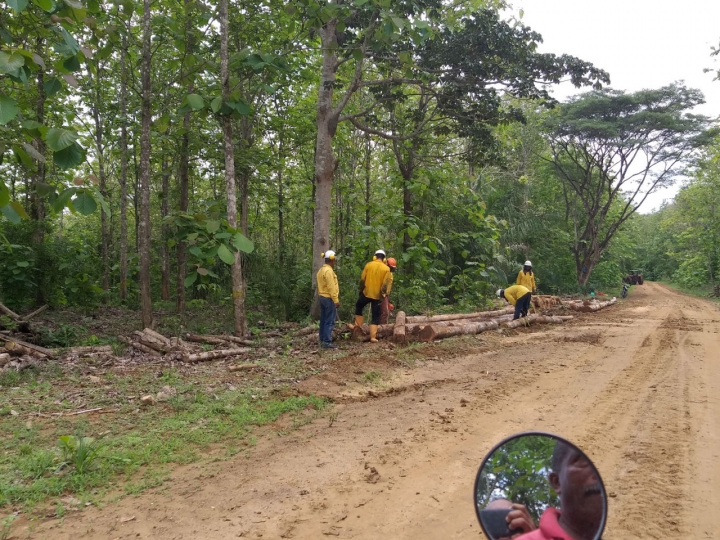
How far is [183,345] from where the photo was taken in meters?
9.58

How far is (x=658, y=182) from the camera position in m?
29.1

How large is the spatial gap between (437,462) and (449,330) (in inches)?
264

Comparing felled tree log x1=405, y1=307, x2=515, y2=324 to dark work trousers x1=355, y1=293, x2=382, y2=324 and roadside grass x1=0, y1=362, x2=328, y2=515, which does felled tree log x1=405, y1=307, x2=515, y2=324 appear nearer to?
dark work trousers x1=355, y1=293, x2=382, y2=324

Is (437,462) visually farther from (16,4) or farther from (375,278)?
(375,278)

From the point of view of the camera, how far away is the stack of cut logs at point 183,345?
29.6ft

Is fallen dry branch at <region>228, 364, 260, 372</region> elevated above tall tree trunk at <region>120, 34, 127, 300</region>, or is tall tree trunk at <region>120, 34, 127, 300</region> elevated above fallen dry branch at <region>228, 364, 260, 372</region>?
tall tree trunk at <region>120, 34, 127, 300</region>

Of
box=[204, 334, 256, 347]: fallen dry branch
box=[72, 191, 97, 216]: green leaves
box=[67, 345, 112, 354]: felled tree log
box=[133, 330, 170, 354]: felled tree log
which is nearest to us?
box=[72, 191, 97, 216]: green leaves

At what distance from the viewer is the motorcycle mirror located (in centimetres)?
173

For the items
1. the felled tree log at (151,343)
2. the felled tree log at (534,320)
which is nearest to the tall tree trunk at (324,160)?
the felled tree log at (151,343)

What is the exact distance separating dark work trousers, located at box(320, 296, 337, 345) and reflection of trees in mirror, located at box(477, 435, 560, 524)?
805 centimetres

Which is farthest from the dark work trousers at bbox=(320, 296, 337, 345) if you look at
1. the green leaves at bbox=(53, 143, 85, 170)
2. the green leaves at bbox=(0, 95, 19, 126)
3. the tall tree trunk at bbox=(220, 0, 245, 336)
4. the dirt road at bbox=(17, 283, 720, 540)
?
the green leaves at bbox=(0, 95, 19, 126)

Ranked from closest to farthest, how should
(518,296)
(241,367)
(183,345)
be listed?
(241,367) < (183,345) < (518,296)

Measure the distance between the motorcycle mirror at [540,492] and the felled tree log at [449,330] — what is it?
864 cm

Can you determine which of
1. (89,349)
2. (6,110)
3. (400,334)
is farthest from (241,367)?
(6,110)
